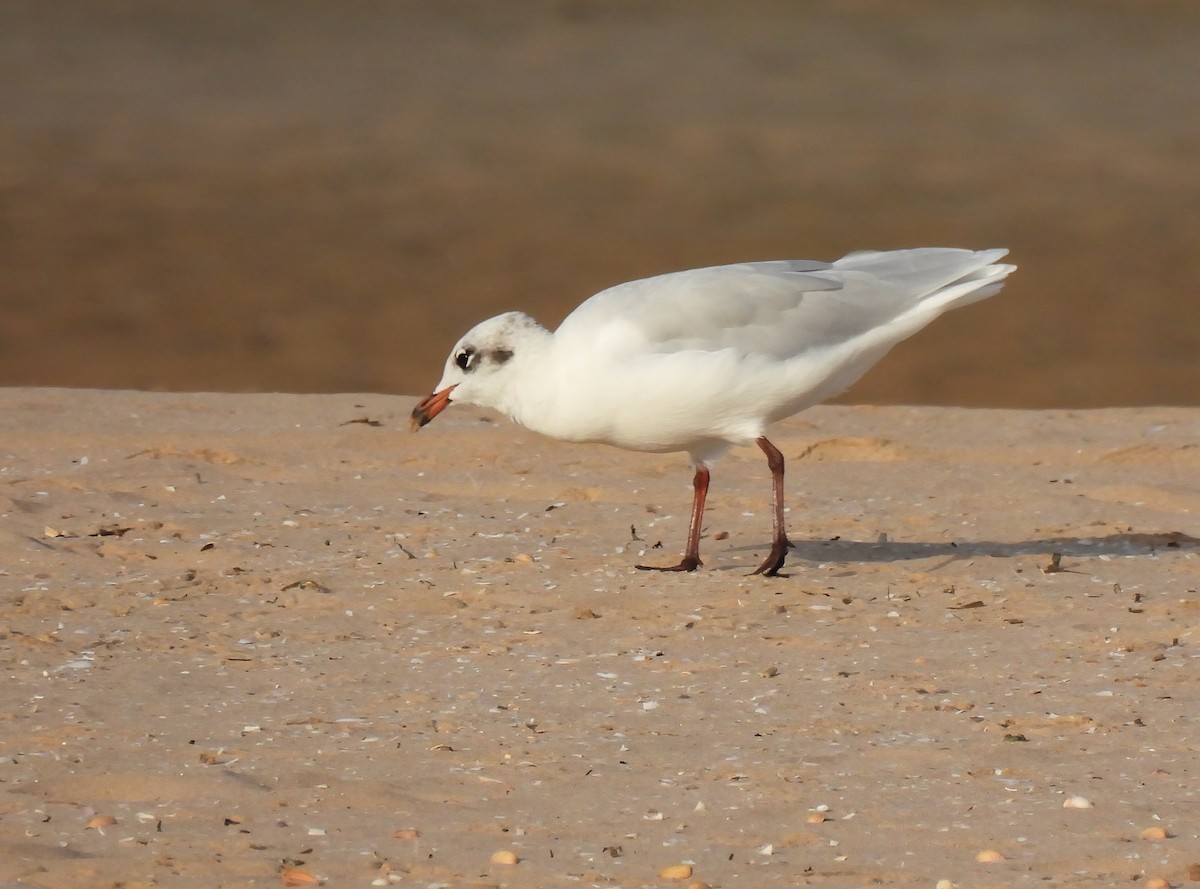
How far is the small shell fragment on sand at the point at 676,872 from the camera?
11.8ft

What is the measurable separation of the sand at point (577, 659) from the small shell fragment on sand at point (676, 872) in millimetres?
28

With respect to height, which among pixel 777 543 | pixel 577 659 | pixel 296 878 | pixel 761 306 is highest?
pixel 761 306

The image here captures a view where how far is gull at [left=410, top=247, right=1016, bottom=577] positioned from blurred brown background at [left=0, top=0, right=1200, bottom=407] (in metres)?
6.71

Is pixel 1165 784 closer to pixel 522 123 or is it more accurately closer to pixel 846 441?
pixel 846 441

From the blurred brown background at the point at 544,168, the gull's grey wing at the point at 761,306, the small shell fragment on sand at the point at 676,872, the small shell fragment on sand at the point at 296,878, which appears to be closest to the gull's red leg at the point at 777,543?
the gull's grey wing at the point at 761,306

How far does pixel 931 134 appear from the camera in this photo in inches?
723

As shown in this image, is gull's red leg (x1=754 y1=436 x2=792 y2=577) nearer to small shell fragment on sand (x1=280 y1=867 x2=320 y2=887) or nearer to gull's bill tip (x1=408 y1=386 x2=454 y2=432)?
gull's bill tip (x1=408 y1=386 x2=454 y2=432)

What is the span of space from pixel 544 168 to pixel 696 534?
37.6ft

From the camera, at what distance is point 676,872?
3.61 m

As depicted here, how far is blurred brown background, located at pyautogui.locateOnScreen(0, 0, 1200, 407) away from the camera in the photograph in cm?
1412

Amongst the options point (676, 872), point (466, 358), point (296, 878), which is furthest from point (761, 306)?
point (296, 878)

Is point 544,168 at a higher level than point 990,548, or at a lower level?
higher

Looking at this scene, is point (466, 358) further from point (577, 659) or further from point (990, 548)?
point (990, 548)

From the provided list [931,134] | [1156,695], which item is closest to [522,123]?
[931,134]
